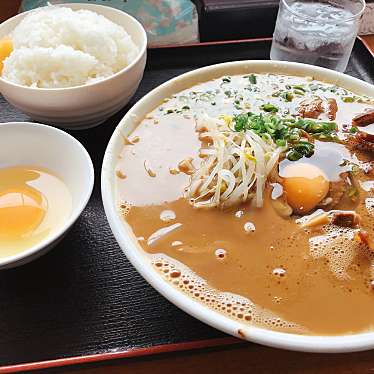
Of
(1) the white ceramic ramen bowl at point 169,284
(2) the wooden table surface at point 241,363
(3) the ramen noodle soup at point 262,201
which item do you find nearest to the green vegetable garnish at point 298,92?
(3) the ramen noodle soup at point 262,201

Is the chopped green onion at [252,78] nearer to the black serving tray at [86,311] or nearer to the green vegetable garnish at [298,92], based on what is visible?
the green vegetable garnish at [298,92]

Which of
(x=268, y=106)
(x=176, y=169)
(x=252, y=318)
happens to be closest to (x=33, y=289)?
(x=176, y=169)

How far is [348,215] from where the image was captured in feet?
4.43

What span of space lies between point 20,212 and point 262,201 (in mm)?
739

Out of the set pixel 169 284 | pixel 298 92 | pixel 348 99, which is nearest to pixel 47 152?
pixel 169 284

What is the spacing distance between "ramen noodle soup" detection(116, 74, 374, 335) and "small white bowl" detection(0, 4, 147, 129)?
199 mm

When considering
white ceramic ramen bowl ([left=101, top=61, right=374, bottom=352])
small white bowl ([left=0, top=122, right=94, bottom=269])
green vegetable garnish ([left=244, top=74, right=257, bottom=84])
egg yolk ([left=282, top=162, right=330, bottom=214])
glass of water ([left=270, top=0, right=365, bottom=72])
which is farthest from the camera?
glass of water ([left=270, top=0, right=365, bottom=72])

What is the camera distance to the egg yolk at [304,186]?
1397 millimetres

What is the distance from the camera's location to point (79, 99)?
174cm

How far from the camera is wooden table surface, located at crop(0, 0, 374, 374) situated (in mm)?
1283

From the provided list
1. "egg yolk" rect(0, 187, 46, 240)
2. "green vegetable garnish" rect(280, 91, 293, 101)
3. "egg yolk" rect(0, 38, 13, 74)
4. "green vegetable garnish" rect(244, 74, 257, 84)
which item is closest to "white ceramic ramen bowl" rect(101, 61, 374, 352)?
"green vegetable garnish" rect(244, 74, 257, 84)

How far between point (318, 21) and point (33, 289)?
1624 millimetres

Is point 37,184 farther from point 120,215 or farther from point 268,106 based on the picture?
point 268,106

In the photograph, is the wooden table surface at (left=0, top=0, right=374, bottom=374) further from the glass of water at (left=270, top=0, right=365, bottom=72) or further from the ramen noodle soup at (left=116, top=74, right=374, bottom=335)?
the glass of water at (left=270, top=0, right=365, bottom=72)
